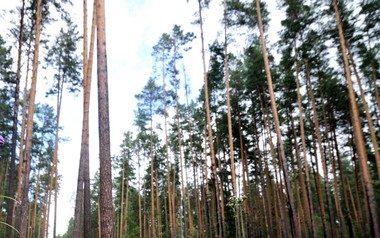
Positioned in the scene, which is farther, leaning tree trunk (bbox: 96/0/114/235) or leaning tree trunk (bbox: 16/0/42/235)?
leaning tree trunk (bbox: 16/0/42/235)

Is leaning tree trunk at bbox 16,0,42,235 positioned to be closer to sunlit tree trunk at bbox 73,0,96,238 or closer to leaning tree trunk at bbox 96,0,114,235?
sunlit tree trunk at bbox 73,0,96,238

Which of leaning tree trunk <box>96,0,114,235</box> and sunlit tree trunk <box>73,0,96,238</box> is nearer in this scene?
leaning tree trunk <box>96,0,114,235</box>

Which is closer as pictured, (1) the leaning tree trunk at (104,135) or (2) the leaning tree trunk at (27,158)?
(1) the leaning tree trunk at (104,135)

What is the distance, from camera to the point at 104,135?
5.54 meters

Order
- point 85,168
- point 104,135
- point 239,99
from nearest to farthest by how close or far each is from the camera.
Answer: point 104,135
point 85,168
point 239,99

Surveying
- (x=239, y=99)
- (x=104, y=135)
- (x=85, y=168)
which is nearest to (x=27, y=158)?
(x=85, y=168)

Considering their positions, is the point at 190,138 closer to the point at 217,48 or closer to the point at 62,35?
the point at 217,48

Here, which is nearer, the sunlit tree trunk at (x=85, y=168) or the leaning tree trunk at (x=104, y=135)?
the leaning tree trunk at (x=104, y=135)

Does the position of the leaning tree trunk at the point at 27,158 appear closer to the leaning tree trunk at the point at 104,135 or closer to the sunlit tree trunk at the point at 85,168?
the sunlit tree trunk at the point at 85,168

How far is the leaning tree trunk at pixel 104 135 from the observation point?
16.3ft

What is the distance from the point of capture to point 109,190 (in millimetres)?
5203

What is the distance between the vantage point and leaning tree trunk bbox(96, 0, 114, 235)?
4.96 meters

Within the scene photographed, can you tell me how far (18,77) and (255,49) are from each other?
42.9 ft

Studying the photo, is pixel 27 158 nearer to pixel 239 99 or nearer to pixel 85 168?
pixel 85 168
